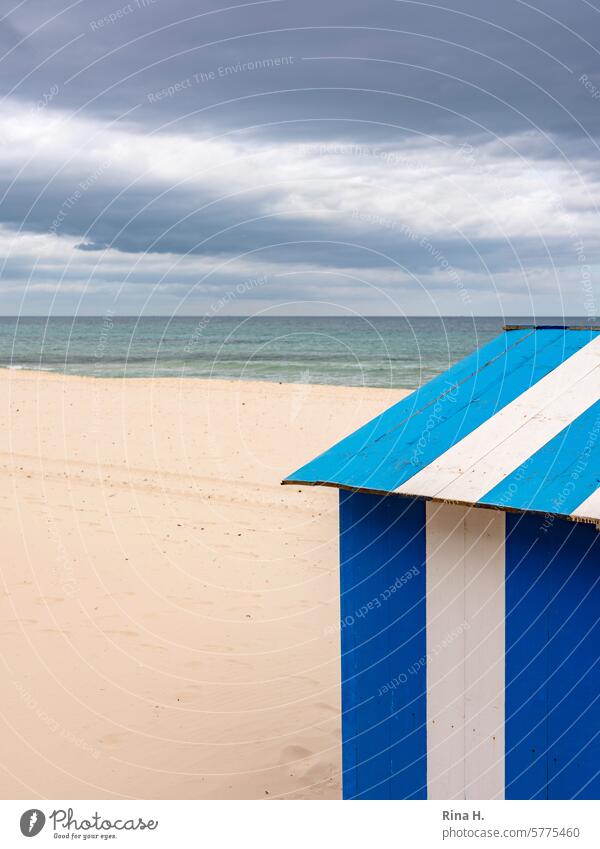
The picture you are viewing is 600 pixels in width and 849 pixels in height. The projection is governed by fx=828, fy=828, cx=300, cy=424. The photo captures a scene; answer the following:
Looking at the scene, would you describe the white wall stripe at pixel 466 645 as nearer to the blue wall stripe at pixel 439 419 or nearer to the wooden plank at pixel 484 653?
the wooden plank at pixel 484 653

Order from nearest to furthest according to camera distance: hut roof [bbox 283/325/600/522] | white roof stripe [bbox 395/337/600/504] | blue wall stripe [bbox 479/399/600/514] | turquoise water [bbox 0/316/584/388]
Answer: blue wall stripe [bbox 479/399/600/514] → hut roof [bbox 283/325/600/522] → white roof stripe [bbox 395/337/600/504] → turquoise water [bbox 0/316/584/388]

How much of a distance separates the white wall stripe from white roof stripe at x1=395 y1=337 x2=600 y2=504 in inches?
9.5

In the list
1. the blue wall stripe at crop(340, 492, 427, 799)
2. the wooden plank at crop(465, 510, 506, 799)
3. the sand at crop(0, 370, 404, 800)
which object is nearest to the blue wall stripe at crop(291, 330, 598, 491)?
the blue wall stripe at crop(340, 492, 427, 799)

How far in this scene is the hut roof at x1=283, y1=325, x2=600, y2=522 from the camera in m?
3.74

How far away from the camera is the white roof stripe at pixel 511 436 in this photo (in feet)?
12.8

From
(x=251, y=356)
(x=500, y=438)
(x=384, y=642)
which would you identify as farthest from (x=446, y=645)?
(x=251, y=356)

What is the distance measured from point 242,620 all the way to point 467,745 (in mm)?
4670

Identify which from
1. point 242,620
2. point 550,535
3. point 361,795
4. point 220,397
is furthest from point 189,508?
point 220,397

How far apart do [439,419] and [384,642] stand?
122cm

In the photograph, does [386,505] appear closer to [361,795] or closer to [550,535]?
[550,535]

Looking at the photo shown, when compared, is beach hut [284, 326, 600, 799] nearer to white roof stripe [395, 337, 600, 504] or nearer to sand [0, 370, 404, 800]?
white roof stripe [395, 337, 600, 504]

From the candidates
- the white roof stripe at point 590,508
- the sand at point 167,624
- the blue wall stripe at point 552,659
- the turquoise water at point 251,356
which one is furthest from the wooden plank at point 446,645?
the turquoise water at point 251,356

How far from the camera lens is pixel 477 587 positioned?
13.5ft
